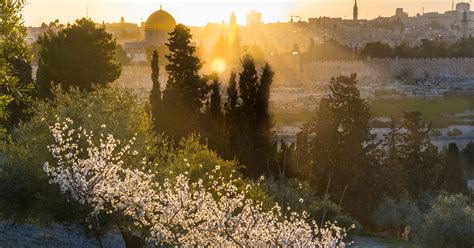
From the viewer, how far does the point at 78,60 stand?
21.5 meters

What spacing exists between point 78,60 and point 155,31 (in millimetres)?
51042

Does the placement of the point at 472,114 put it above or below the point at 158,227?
below

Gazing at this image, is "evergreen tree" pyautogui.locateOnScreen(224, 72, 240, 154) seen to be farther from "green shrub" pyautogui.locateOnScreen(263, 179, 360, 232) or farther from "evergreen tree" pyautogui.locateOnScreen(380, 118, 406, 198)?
"evergreen tree" pyautogui.locateOnScreen(380, 118, 406, 198)

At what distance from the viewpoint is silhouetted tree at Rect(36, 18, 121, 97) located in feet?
70.3

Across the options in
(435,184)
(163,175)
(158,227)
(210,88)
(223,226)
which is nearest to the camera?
(223,226)

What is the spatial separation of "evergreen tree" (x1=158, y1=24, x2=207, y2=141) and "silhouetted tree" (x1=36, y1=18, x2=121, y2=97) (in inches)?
116

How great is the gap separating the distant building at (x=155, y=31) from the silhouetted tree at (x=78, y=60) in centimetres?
4803

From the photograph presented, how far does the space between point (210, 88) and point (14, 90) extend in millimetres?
10654

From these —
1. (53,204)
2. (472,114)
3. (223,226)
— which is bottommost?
(472,114)

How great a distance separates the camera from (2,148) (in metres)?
12.0

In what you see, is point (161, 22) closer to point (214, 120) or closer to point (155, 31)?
point (155, 31)

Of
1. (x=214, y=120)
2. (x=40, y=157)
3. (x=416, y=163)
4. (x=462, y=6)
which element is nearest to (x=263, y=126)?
(x=214, y=120)

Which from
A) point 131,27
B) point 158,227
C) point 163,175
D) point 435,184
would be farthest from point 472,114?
point 131,27

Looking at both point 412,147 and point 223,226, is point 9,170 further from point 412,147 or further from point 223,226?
point 412,147
